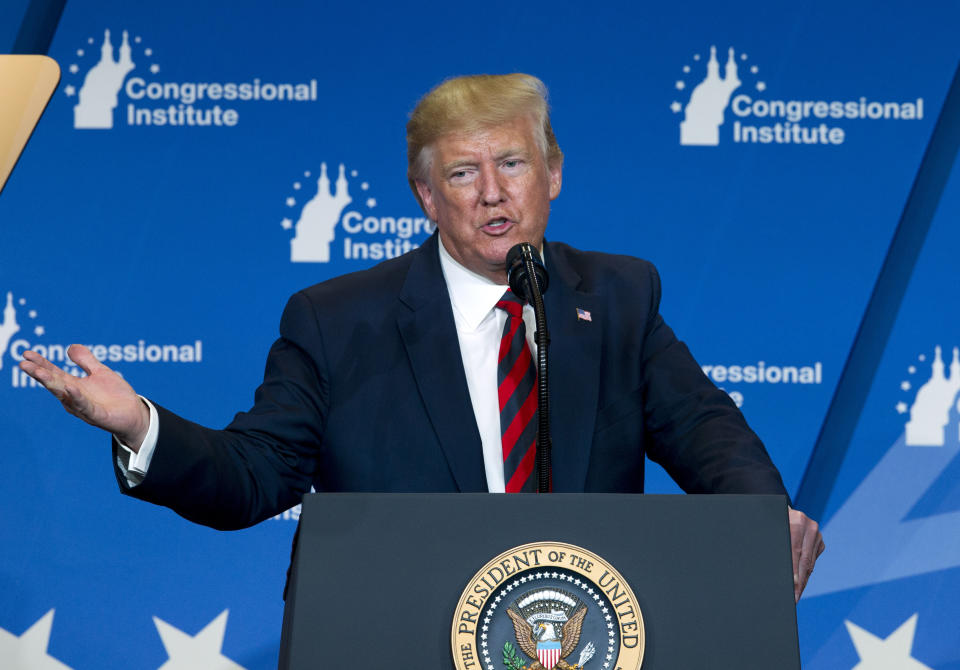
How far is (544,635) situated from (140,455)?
0.66 m

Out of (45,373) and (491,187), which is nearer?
(45,373)

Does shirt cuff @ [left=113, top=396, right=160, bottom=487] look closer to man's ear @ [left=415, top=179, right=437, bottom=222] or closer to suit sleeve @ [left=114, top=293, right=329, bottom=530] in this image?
suit sleeve @ [left=114, top=293, right=329, bottom=530]

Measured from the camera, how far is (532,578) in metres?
1.22

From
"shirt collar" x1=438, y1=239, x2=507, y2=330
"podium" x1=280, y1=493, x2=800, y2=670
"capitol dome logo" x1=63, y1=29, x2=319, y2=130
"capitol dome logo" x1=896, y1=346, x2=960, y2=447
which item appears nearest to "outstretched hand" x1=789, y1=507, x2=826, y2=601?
"podium" x1=280, y1=493, x2=800, y2=670

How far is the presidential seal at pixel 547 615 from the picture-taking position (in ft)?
3.91

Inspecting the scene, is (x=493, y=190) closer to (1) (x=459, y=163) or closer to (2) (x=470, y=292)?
(1) (x=459, y=163)

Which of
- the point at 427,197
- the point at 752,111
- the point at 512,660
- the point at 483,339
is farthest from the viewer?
the point at 752,111

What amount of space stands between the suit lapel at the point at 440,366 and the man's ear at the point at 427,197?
0.10 m

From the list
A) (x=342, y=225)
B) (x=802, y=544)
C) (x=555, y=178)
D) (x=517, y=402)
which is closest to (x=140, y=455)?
(x=517, y=402)

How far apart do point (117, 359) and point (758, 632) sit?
2.44 m

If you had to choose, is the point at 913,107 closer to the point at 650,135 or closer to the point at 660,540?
the point at 650,135

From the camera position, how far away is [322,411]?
6.68 ft

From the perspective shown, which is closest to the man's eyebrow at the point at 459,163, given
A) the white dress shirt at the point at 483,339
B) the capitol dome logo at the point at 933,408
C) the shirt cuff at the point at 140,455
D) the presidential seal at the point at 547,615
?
the white dress shirt at the point at 483,339

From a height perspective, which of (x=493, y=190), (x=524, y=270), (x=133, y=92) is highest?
(x=133, y=92)
